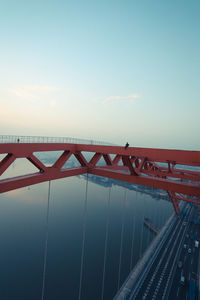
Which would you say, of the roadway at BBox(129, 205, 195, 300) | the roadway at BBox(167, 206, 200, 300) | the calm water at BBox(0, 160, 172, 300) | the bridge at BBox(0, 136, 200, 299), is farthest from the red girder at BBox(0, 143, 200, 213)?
the roadway at BBox(167, 206, 200, 300)

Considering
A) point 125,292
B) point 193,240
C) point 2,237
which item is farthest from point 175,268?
point 2,237

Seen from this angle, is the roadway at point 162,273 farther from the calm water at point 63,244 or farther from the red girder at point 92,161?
the red girder at point 92,161

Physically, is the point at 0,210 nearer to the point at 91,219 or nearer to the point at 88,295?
the point at 91,219

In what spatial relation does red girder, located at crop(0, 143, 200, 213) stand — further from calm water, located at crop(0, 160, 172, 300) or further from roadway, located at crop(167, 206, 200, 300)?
roadway, located at crop(167, 206, 200, 300)

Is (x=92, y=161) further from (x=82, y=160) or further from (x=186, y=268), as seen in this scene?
(x=186, y=268)

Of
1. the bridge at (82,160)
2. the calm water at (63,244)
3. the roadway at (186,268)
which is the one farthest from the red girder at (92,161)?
the roadway at (186,268)

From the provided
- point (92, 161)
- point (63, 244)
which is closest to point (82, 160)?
point (92, 161)

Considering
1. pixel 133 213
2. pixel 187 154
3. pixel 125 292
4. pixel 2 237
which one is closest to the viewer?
pixel 187 154
